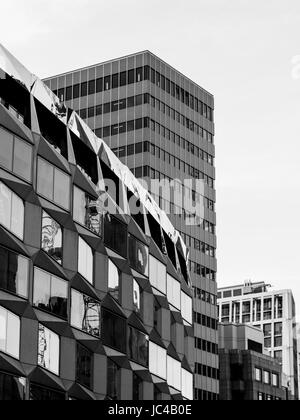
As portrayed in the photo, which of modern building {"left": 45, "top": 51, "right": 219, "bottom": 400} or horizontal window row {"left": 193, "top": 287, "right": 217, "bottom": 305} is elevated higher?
modern building {"left": 45, "top": 51, "right": 219, "bottom": 400}

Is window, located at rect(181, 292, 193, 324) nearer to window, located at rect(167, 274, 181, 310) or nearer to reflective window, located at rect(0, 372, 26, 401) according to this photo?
window, located at rect(167, 274, 181, 310)

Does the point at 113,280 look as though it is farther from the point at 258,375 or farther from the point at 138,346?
the point at 258,375

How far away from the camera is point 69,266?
161 feet

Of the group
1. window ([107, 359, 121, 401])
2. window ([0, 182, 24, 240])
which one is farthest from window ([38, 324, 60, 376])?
window ([107, 359, 121, 401])

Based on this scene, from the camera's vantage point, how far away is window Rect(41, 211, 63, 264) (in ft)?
153

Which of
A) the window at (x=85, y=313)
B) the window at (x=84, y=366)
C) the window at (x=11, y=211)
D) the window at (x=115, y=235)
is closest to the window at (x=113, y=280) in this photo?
the window at (x=115, y=235)

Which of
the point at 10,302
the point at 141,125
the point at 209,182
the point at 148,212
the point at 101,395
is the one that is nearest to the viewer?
the point at 10,302

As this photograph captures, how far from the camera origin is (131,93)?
126m

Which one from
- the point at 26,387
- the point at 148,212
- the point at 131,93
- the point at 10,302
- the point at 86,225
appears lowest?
the point at 26,387

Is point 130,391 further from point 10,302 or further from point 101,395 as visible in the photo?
point 10,302

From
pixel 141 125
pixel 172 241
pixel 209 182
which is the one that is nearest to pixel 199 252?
pixel 209 182

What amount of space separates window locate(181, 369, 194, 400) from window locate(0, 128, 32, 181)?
29.8 metres

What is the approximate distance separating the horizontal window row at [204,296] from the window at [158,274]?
203 ft

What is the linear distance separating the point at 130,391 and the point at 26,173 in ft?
59.3
